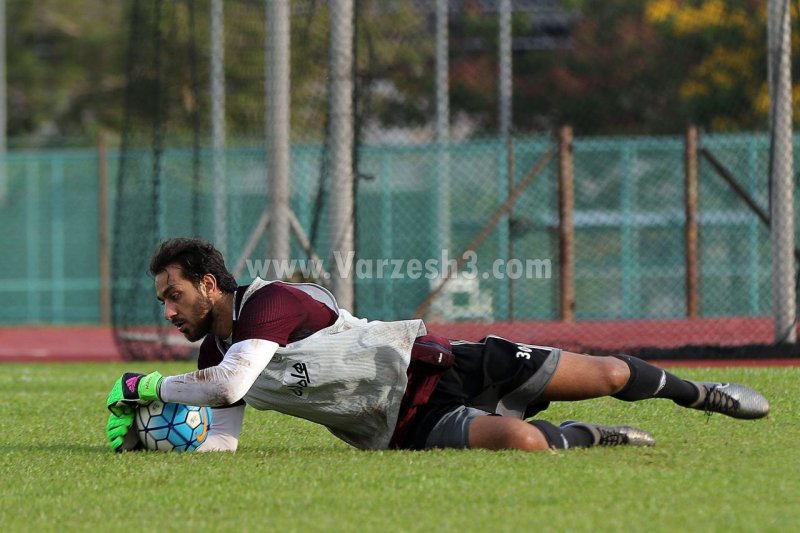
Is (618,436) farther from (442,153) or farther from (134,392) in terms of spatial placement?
(442,153)

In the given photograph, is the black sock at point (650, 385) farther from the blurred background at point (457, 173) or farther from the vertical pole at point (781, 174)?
the vertical pole at point (781, 174)

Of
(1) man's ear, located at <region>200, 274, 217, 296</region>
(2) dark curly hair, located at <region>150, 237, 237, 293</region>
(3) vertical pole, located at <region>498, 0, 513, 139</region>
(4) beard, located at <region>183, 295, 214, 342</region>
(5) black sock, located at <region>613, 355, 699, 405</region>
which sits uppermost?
(3) vertical pole, located at <region>498, 0, 513, 139</region>

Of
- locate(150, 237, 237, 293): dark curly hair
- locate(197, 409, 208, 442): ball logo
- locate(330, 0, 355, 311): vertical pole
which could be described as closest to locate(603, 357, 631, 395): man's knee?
locate(150, 237, 237, 293): dark curly hair

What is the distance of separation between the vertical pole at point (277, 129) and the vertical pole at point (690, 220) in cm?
531

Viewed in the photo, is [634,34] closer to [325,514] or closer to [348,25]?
[348,25]

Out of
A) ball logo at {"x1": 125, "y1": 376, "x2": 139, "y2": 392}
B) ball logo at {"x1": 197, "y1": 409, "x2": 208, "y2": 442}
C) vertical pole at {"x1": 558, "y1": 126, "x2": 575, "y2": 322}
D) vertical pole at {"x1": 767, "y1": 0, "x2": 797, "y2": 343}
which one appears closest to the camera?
ball logo at {"x1": 125, "y1": 376, "x2": 139, "y2": 392}

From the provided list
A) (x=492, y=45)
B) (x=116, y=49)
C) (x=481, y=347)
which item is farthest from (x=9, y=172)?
(x=481, y=347)

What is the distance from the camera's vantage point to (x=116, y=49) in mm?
35781

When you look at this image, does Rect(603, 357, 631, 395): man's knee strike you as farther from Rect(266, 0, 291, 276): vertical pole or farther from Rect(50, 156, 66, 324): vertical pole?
Rect(50, 156, 66, 324): vertical pole

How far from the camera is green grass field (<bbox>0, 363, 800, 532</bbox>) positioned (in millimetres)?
4917

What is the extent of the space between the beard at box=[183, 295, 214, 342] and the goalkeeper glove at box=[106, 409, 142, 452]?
663 mm

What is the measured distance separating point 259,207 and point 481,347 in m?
14.6

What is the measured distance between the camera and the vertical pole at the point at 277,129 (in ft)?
47.9

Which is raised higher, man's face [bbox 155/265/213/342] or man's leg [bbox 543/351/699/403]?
man's face [bbox 155/265/213/342]
